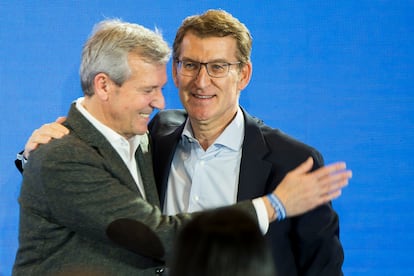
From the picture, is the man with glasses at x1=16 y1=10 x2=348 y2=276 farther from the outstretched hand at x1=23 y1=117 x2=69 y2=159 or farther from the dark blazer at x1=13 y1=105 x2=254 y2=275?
the outstretched hand at x1=23 y1=117 x2=69 y2=159

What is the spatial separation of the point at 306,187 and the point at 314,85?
115 centimetres

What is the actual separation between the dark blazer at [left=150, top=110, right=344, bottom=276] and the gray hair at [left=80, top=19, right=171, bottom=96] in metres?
0.42

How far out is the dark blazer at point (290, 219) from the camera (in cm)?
238

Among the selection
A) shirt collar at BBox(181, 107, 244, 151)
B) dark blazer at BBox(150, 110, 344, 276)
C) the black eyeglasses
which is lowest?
dark blazer at BBox(150, 110, 344, 276)

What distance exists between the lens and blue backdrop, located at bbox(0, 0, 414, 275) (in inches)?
121

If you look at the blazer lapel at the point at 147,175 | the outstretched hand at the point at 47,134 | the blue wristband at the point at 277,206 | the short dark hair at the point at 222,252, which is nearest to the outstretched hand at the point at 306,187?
the blue wristband at the point at 277,206

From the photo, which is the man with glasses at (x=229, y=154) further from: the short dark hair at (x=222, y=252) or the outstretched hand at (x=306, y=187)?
the short dark hair at (x=222, y=252)

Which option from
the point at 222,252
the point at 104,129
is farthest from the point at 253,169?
the point at 222,252

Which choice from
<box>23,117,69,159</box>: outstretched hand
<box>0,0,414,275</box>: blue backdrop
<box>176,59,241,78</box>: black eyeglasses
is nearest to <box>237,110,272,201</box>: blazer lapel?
<box>176,59,241,78</box>: black eyeglasses

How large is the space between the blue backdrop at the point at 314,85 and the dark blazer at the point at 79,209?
977 millimetres

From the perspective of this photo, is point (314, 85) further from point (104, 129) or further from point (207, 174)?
point (104, 129)

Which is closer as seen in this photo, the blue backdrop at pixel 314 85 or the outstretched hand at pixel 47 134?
the outstretched hand at pixel 47 134

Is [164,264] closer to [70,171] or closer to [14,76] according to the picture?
[70,171]

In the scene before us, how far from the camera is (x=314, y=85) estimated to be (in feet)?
10.3
